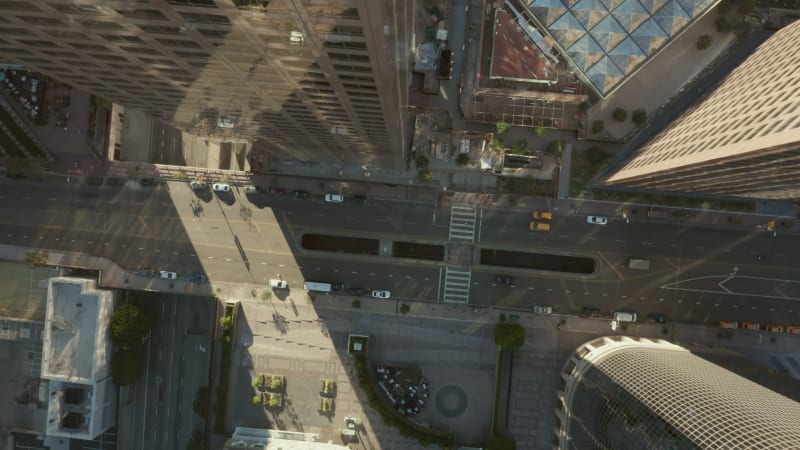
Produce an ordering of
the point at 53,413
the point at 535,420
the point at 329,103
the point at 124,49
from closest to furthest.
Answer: the point at 124,49, the point at 329,103, the point at 53,413, the point at 535,420

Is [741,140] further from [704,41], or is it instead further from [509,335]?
[509,335]

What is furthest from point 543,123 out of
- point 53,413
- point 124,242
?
point 53,413

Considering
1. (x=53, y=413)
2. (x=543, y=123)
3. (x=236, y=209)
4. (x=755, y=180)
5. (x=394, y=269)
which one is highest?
(x=543, y=123)

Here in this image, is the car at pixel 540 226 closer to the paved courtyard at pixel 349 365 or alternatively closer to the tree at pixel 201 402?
the paved courtyard at pixel 349 365

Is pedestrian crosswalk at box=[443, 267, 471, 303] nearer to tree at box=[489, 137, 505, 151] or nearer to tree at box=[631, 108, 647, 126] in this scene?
tree at box=[489, 137, 505, 151]

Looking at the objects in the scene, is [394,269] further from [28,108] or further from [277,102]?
[28,108]

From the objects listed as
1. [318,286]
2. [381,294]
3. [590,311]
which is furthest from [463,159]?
[590,311]
